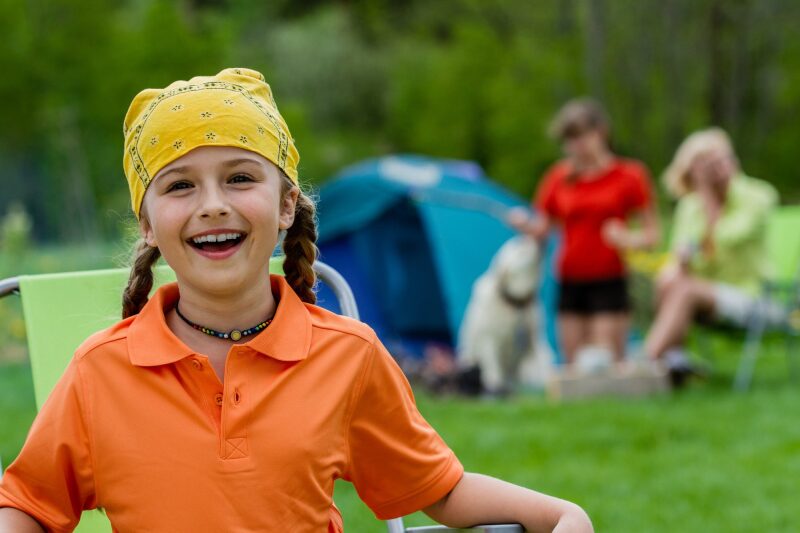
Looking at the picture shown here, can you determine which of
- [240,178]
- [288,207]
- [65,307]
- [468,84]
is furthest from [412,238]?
[468,84]

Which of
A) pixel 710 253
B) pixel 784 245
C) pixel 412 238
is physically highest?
pixel 710 253

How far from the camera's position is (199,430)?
161cm

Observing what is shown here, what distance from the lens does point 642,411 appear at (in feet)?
17.7

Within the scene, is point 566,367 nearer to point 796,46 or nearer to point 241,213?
point 241,213

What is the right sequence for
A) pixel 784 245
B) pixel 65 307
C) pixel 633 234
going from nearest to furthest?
pixel 65 307, pixel 633 234, pixel 784 245

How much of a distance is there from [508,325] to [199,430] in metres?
4.90

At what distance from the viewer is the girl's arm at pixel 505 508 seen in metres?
1.71

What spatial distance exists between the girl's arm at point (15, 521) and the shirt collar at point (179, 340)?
0.23 m

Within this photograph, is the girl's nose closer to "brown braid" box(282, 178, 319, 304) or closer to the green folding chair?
"brown braid" box(282, 178, 319, 304)

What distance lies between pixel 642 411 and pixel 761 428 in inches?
20.7

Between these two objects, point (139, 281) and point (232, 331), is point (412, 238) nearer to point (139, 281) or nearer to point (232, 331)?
point (139, 281)

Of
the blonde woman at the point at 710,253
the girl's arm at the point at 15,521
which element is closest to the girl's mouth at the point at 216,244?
the girl's arm at the point at 15,521

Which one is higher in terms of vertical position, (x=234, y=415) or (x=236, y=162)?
(x=236, y=162)

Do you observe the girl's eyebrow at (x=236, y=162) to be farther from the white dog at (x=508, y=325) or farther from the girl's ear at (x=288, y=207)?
the white dog at (x=508, y=325)
